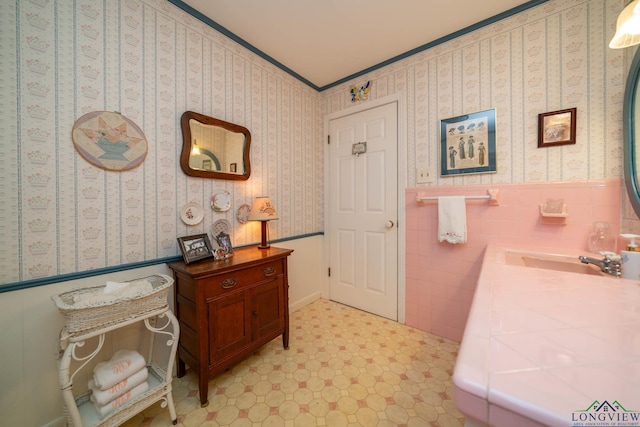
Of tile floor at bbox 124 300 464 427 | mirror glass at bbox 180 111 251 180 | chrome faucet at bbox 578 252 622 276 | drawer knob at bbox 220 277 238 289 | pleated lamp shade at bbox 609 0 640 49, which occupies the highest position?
pleated lamp shade at bbox 609 0 640 49

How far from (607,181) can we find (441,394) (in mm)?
1656

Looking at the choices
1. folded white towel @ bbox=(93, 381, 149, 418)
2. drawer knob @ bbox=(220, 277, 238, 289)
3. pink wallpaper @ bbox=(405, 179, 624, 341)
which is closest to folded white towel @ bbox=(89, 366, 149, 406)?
folded white towel @ bbox=(93, 381, 149, 418)

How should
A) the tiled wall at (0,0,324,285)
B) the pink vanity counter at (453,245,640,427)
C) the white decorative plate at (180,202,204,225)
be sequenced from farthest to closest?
the white decorative plate at (180,202,204,225) < the tiled wall at (0,0,324,285) < the pink vanity counter at (453,245,640,427)

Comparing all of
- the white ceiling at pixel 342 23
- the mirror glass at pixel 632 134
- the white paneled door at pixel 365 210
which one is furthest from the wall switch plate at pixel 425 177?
the white ceiling at pixel 342 23

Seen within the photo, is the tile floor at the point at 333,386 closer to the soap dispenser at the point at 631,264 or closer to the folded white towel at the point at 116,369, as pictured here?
the folded white towel at the point at 116,369

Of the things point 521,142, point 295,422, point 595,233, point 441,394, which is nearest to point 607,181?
point 595,233

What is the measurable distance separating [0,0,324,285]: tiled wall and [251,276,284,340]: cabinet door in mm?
497

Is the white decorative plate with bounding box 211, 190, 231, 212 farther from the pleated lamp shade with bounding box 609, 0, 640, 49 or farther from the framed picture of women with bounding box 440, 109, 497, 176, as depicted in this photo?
the pleated lamp shade with bounding box 609, 0, 640, 49

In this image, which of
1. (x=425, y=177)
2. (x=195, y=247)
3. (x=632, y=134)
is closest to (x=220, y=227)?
(x=195, y=247)

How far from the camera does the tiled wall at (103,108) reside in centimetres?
108

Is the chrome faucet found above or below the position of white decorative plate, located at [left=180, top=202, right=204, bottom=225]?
below

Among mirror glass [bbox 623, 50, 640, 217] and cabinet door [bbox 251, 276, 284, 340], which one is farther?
cabinet door [bbox 251, 276, 284, 340]

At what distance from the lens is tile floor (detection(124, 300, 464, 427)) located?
1.24 m

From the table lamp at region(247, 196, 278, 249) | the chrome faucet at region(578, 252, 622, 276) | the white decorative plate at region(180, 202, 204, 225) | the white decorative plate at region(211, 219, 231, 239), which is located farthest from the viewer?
the table lamp at region(247, 196, 278, 249)
